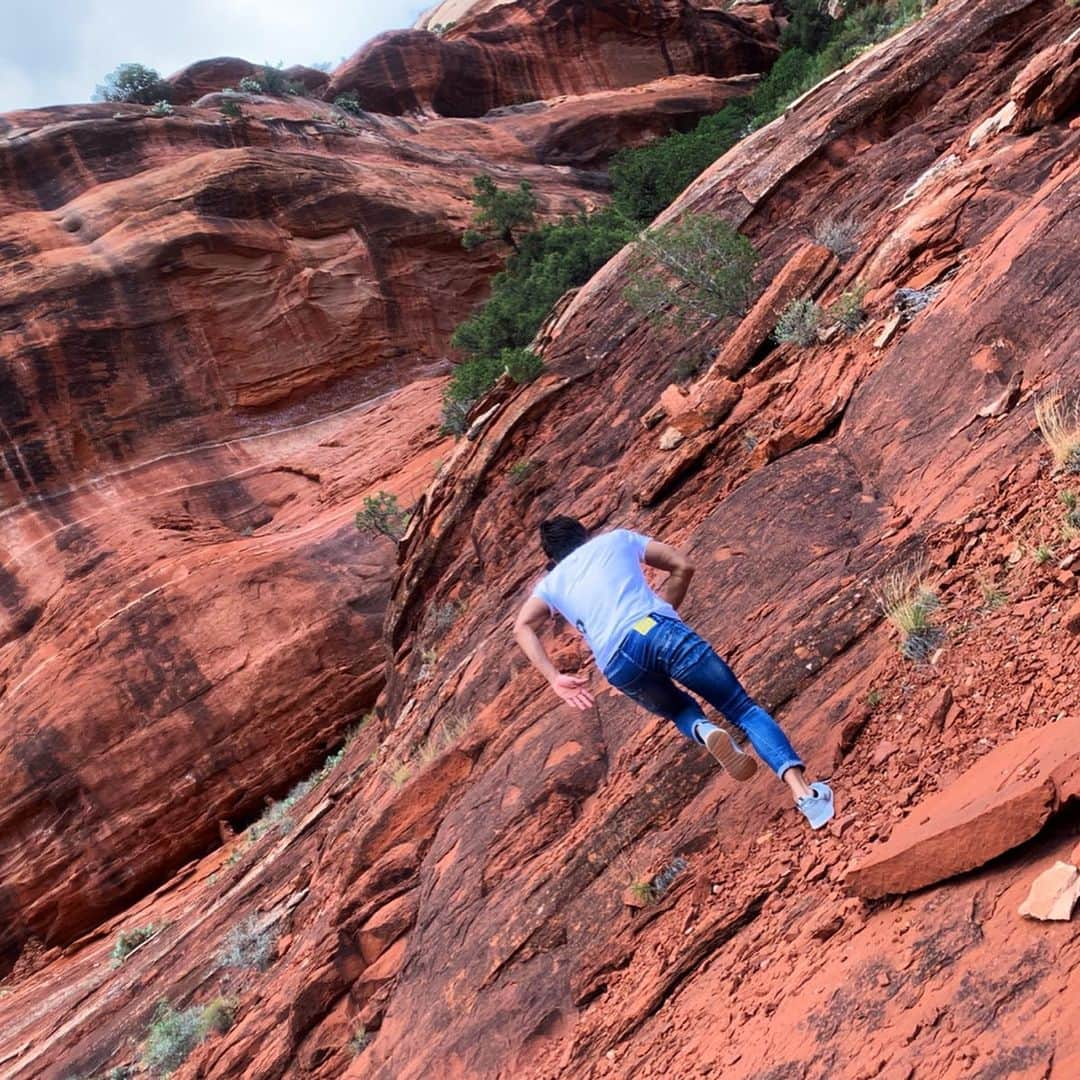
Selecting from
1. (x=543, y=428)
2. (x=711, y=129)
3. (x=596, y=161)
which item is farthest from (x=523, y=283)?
(x=596, y=161)

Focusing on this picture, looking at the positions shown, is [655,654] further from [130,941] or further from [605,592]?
[130,941]

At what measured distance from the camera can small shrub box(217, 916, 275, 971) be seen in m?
8.91

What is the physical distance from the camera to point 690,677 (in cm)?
439

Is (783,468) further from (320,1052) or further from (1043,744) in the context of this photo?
(320,1052)

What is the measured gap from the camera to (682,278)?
11.1 metres

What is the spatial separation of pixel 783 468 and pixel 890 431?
2.79ft

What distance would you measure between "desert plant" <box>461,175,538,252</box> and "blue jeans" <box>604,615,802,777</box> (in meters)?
20.2

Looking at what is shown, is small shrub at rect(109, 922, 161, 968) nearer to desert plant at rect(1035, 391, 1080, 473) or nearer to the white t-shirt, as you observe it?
the white t-shirt

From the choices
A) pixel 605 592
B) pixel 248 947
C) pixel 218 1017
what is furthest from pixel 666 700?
pixel 248 947

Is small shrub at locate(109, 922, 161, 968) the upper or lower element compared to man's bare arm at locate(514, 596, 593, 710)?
lower

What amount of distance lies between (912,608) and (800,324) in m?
4.34

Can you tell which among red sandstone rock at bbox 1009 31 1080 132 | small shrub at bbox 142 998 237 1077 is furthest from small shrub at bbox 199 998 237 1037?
red sandstone rock at bbox 1009 31 1080 132

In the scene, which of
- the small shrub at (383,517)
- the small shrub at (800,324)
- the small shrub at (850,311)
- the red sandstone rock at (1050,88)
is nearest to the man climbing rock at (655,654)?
the small shrub at (850,311)

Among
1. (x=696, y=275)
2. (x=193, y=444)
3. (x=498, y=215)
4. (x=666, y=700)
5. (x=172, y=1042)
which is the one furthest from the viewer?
(x=498, y=215)
